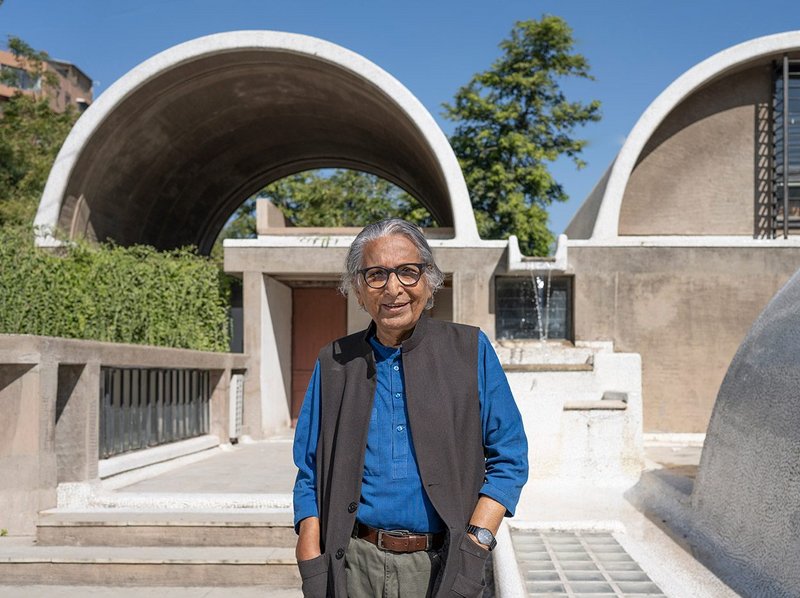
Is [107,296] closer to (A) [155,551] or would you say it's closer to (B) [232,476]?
(B) [232,476]

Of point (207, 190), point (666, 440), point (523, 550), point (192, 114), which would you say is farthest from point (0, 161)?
point (523, 550)

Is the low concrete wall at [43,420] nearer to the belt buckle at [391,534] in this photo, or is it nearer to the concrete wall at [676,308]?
the belt buckle at [391,534]

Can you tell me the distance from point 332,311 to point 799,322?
11.6 meters

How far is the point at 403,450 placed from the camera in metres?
2.35

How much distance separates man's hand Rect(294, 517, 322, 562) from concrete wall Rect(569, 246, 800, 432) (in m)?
10.6

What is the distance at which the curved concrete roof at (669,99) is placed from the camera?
1285cm

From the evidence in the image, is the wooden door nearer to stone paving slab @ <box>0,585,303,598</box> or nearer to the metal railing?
the metal railing

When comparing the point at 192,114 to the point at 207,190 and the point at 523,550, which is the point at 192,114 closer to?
the point at 207,190

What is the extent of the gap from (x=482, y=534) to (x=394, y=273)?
2.62 ft

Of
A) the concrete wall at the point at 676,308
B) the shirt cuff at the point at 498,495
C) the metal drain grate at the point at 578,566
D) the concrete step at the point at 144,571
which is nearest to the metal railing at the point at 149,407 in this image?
the concrete step at the point at 144,571

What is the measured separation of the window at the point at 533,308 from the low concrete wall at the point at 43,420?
7.25 metres

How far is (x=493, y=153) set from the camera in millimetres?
26547

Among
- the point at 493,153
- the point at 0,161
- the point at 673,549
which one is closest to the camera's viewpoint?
the point at 673,549

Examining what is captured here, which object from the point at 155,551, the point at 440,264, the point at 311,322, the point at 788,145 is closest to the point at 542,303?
the point at 440,264
